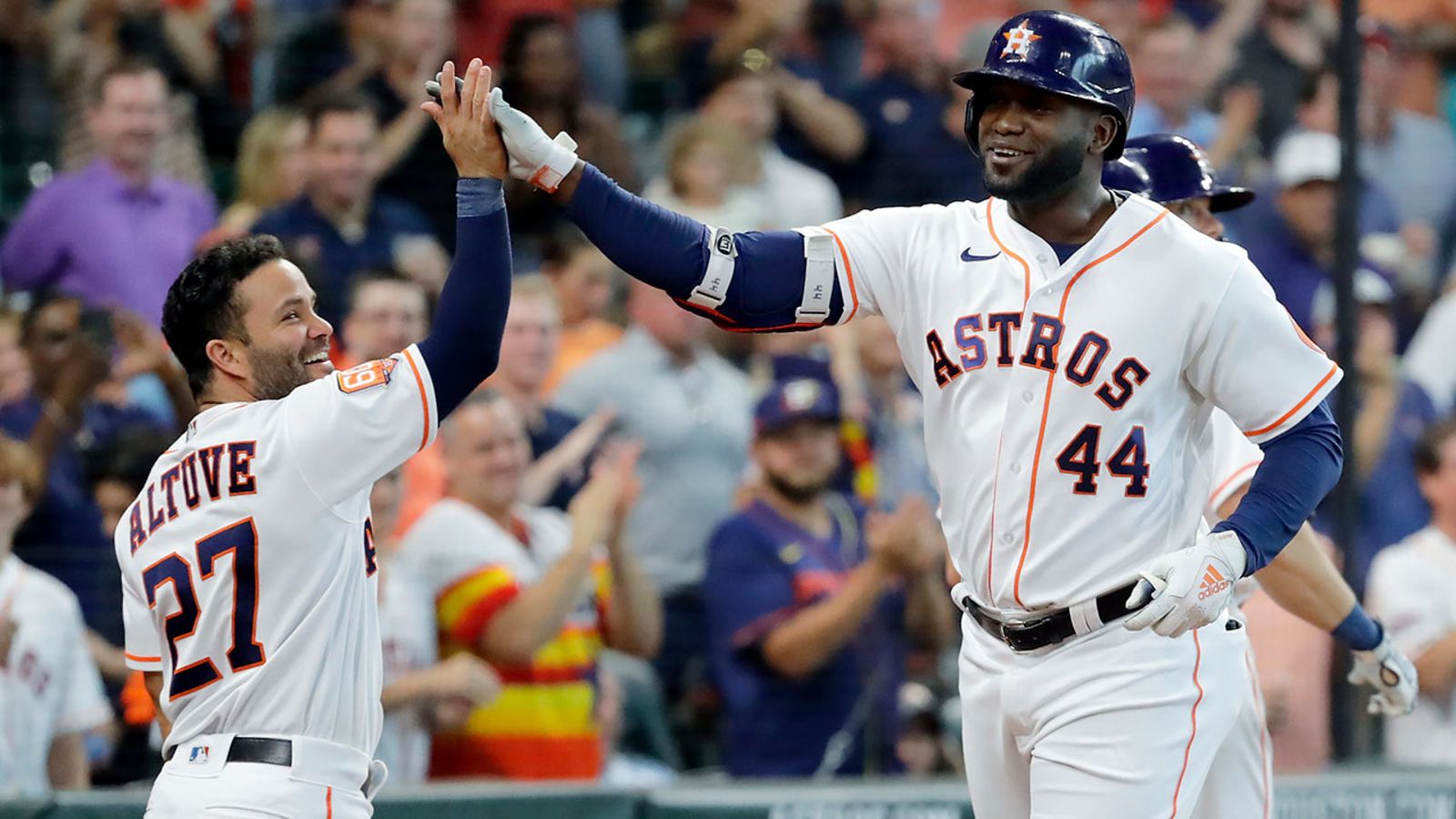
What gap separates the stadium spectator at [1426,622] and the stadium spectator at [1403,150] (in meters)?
2.40

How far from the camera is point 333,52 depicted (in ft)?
25.0

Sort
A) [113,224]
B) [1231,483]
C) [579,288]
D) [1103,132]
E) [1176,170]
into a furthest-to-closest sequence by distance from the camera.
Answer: [579,288]
[113,224]
[1176,170]
[1231,483]
[1103,132]

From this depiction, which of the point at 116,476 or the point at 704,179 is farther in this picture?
the point at 704,179

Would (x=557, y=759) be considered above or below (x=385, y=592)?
below

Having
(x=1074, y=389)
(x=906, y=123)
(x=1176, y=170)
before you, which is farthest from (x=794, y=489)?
(x=1074, y=389)

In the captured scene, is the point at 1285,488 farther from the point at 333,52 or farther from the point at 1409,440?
the point at 333,52

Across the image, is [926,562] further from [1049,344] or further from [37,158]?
[37,158]

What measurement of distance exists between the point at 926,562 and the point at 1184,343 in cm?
278

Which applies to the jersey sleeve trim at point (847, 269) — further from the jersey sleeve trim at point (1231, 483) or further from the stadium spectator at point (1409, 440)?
the stadium spectator at point (1409, 440)

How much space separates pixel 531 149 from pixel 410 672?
2552 millimetres

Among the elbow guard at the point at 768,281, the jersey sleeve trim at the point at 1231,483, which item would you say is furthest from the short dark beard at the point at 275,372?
the jersey sleeve trim at the point at 1231,483

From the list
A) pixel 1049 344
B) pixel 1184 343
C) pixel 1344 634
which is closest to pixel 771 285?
pixel 1049 344

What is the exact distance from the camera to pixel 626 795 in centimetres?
573

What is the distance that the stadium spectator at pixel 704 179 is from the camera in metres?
7.68
